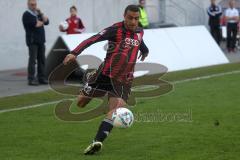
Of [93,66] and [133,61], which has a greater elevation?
[133,61]

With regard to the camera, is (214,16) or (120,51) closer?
(120,51)

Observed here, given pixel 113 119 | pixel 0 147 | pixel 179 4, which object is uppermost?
pixel 113 119

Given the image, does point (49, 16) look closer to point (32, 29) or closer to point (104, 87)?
point (32, 29)

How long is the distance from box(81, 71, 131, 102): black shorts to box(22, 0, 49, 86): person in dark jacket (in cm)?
777

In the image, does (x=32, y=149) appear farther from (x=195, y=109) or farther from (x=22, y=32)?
(x=22, y=32)

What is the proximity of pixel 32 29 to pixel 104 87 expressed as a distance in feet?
26.9

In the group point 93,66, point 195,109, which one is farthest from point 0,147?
point 93,66

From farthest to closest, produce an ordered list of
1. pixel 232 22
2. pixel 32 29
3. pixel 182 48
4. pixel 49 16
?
pixel 232 22
pixel 49 16
pixel 182 48
pixel 32 29

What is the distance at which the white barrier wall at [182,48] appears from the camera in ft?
69.4

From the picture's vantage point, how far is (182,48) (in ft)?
72.8

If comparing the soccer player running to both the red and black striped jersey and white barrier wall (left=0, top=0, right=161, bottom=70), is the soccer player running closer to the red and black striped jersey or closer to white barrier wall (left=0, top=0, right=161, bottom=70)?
the red and black striped jersey

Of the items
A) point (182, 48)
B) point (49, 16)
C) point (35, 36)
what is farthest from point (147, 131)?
point (49, 16)

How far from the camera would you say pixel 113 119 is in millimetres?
9031

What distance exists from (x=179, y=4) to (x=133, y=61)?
22744 millimetres
